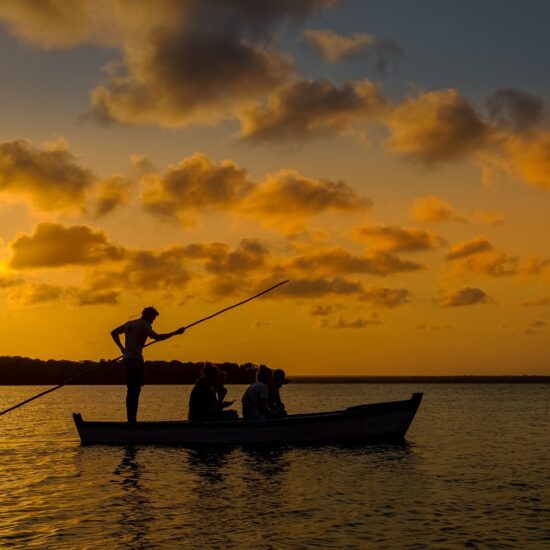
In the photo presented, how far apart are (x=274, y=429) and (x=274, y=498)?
27.4 feet

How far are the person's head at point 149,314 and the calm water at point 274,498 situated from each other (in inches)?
176

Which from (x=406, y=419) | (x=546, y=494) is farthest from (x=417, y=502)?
(x=406, y=419)

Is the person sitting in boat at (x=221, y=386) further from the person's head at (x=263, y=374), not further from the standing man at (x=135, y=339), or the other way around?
the standing man at (x=135, y=339)

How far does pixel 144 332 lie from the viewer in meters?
25.1

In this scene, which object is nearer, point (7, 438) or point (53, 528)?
point (53, 528)

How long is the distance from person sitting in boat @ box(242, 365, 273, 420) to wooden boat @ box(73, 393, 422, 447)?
644mm

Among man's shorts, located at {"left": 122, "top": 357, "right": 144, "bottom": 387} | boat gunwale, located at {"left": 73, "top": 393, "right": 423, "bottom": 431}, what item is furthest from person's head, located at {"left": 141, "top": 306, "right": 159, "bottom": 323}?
boat gunwale, located at {"left": 73, "top": 393, "right": 423, "bottom": 431}

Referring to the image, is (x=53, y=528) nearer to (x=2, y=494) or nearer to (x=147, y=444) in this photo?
(x=2, y=494)

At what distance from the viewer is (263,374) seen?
25.6m

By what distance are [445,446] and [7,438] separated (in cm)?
2033

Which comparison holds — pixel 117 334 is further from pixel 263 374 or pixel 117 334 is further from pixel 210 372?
pixel 263 374

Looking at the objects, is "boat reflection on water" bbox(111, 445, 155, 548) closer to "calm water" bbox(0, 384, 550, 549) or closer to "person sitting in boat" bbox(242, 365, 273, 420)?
"calm water" bbox(0, 384, 550, 549)

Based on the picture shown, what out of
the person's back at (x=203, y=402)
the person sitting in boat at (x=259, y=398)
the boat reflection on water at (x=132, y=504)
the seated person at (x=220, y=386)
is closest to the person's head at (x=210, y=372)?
the person's back at (x=203, y=402)

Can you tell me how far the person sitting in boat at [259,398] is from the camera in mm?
25750
